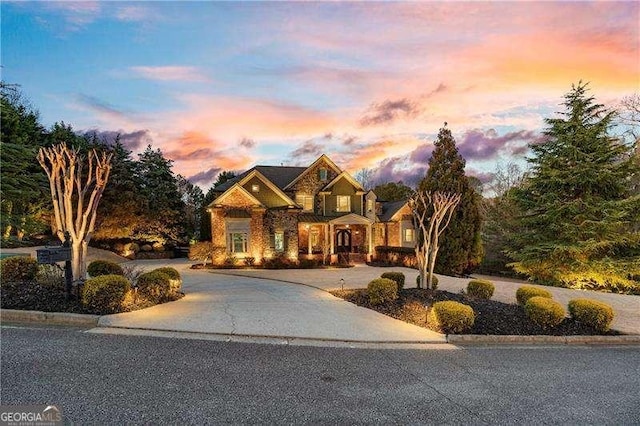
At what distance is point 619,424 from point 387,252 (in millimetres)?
22157

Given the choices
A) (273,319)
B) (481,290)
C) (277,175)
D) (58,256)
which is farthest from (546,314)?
(277,175)

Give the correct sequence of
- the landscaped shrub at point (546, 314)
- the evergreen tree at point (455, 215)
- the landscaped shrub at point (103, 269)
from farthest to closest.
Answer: the evergreen tree at point (455, 215) < the landscaped shrub at point (103, 269) < the landscaped shrub at point (546, 314)

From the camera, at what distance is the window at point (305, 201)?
1061 inches

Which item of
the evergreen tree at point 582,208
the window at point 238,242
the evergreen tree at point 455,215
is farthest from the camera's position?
the window at point 238,242

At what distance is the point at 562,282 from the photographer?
18.1 metres

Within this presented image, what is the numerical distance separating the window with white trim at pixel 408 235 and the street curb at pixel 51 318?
24.6 metres

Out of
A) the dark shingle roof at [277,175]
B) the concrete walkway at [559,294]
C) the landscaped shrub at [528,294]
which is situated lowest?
the concrete walkway at [559,294]

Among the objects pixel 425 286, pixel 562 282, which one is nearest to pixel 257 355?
pixel 425 286

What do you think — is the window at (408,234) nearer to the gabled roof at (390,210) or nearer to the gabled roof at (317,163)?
the gabled roof at (390,210)

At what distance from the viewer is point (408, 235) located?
2903 cm

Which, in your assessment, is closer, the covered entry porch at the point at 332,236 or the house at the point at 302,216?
the house at the point at 302,216

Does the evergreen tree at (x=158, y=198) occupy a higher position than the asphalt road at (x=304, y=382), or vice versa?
the evergreen tree at (x=158, y=198)

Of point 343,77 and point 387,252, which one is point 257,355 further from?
point 387,252

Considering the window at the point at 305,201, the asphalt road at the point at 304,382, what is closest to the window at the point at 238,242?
the window at the point at 305,201
